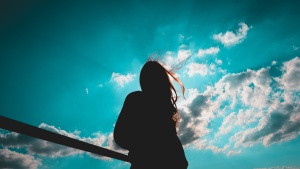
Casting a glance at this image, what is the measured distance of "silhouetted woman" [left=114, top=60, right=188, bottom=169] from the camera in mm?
2129

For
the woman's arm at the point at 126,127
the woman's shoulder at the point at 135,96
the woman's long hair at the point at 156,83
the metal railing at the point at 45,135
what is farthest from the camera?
the woman's long hair at the point at 156,83

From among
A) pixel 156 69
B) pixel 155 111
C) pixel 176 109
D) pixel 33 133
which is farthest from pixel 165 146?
pixel 33 133

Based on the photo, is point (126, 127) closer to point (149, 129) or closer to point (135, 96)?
point (149, 129)

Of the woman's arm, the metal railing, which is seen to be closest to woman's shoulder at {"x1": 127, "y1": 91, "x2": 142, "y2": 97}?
the woman's arm

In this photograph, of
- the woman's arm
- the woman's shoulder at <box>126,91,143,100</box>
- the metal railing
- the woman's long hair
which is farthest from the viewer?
the woman's long hair

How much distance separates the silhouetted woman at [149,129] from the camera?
2129 mm

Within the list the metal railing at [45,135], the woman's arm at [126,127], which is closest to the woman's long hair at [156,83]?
the woman's arm at [126,127]

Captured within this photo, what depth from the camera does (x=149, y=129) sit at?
2.25 metres

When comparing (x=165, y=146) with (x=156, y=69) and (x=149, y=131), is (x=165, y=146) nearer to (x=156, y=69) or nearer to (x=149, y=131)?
(x=149, y=131)

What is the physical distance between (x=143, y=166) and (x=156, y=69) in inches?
51.0

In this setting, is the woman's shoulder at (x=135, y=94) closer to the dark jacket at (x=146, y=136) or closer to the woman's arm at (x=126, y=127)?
the dark jacket at (x=146, y=136)

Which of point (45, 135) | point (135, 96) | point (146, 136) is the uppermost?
point (135, 96)

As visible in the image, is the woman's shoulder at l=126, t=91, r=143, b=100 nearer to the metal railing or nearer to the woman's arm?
the woman's arm

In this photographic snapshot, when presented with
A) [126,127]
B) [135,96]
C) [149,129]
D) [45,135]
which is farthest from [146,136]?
[45,135]
